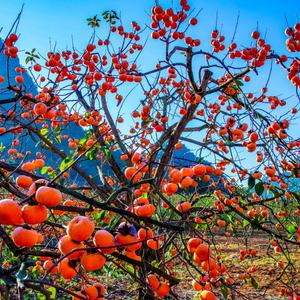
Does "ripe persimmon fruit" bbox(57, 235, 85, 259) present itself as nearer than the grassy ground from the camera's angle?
Yes

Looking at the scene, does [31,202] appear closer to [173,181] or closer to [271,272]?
[173,181]

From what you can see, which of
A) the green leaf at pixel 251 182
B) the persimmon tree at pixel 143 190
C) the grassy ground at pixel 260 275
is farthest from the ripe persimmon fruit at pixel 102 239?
the grassy ground at pixel 260 275

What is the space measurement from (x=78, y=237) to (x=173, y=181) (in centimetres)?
113

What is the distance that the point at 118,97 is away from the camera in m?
5.35

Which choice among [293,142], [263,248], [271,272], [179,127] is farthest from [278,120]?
[263,248]

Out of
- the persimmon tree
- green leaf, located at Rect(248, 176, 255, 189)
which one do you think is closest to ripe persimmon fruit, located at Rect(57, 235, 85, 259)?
the persimmon tree

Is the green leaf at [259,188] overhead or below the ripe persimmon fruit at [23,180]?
overhead

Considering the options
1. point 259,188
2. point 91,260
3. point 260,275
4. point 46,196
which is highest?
point 260,275

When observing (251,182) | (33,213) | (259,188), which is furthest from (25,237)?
(251,182)

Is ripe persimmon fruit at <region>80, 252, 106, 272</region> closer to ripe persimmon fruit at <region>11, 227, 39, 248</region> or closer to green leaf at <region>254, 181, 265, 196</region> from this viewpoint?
ripe persimmon fruit at <region>11, 227, 39, 248</region>

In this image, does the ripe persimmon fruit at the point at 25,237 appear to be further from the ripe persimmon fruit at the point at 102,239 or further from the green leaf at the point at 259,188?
the green leaf at the point at 259,188

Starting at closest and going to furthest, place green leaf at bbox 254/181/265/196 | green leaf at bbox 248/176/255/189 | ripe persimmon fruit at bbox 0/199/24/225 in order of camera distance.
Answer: ripe persimmon fruit at bbox 0/199/24/225, green leaf at bbox 254/181/265/196, green leaf at bbox 248/176/255/189

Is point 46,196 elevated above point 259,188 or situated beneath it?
situated beneath

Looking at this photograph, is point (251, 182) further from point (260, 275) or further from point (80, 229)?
point (260, 275)
